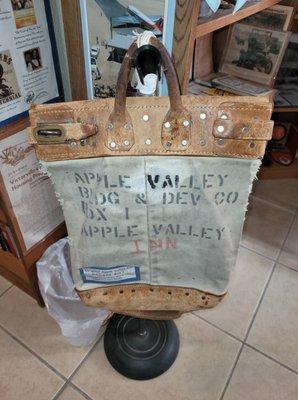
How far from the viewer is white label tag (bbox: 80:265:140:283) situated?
0.73 meters

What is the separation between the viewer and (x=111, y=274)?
2.42 ft

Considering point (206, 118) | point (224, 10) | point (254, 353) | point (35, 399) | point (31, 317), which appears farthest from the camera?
point (31, 317)

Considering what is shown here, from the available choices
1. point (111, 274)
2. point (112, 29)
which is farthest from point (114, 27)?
point (111, 274)

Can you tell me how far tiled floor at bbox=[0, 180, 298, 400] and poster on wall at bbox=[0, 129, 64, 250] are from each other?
0.35m

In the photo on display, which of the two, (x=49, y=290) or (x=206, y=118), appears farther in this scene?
(x=49, y=290)

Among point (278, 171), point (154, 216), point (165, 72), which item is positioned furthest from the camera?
point (278, 171)

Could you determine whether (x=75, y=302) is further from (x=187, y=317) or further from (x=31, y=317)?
(x=187, y=317)

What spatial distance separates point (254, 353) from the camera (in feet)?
3.64

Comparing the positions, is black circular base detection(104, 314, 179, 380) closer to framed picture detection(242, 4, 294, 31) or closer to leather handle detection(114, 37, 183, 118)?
leather handle detection(114, 37, 183, 118)

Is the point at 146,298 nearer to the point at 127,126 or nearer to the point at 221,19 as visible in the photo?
the point at 127,126

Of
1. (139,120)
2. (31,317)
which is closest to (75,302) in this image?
(31,317)

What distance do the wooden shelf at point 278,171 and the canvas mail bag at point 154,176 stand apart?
120cm

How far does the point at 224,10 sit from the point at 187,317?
98cm

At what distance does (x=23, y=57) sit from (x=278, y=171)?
144 cm
